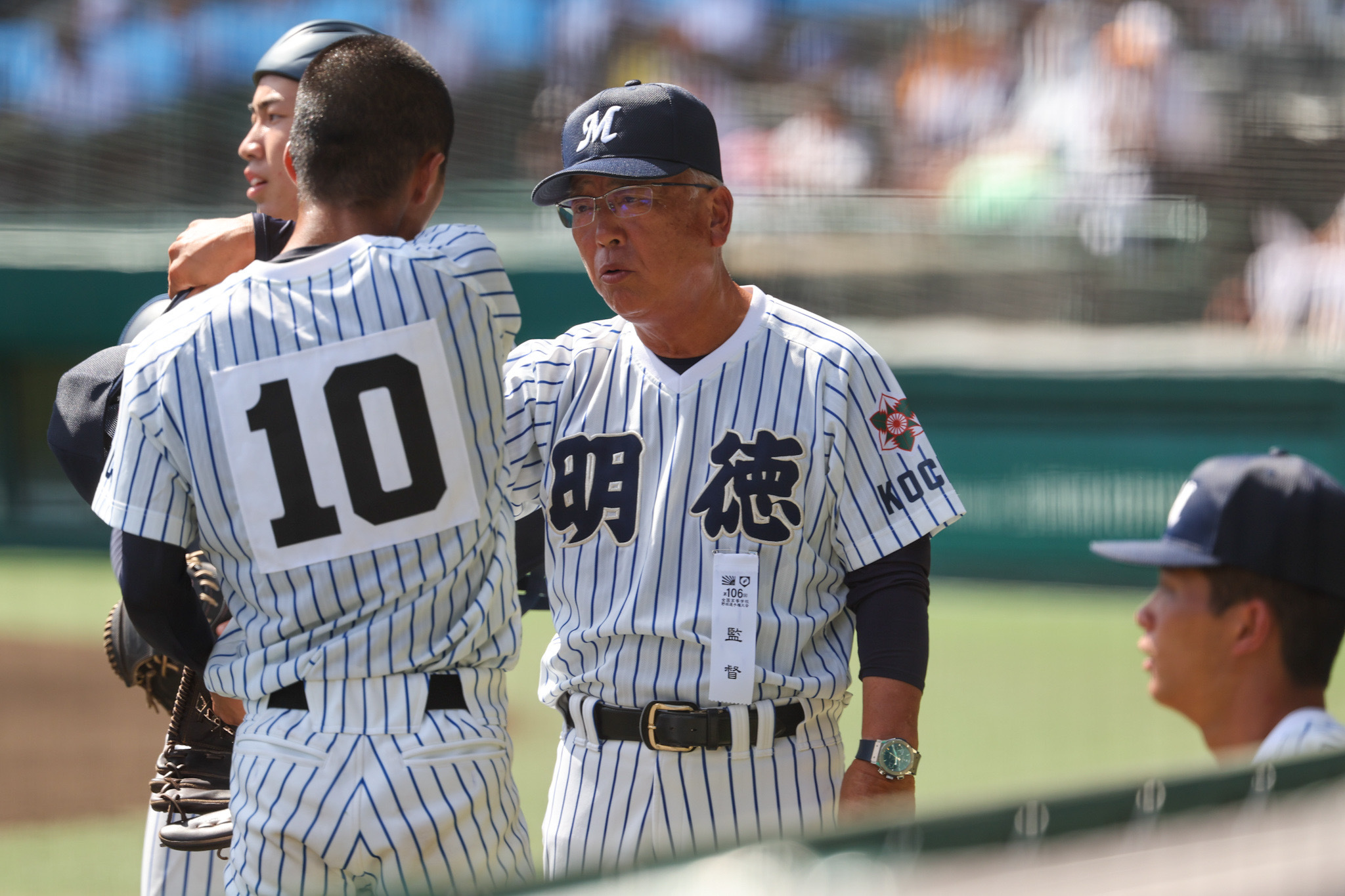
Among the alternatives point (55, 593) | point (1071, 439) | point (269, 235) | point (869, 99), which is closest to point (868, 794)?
point (269, 235)

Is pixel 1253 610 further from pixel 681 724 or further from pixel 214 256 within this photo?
pixel 214 256

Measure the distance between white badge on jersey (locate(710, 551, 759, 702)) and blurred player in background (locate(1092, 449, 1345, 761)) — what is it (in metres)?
0.54

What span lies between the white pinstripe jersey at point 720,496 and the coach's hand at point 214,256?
427 mm

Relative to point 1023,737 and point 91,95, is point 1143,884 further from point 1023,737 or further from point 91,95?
point 91,95

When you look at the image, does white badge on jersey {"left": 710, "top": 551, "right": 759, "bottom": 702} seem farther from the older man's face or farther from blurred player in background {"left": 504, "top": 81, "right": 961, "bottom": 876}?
the older man's face

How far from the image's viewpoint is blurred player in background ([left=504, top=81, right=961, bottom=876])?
1.78 meters

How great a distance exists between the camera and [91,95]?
8602 millimetres

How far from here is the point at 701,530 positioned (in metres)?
1.82

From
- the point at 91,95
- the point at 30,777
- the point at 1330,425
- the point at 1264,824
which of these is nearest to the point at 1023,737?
the point at 1330,425

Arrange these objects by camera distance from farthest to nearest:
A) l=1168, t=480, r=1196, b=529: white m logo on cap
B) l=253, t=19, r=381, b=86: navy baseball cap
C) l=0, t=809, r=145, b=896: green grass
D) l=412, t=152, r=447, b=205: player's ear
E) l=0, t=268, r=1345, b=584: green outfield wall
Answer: l=0, t=268, r=1345, b=584: green outfield wall
l=0, t=809, r=145, b=896: green grass
l=253, t=19, r=381, b=86: navy baseball cap
l=1168, t=480, r=1196, b=529: white m logo on cap
l=412, t=152, r=447, b=205: player's ear

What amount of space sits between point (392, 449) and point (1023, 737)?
3.47 metres

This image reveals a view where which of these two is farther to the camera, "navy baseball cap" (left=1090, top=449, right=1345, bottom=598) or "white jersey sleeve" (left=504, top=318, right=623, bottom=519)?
"white jersey sleeve" (left=504, top=318, right=623, bottom=519)

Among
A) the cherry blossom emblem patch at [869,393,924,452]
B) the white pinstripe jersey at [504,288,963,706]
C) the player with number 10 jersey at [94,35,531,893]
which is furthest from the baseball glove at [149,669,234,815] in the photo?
the cherry blossom emblem patch at [869,393,924,452]

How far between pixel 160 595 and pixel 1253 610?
137 centimetres
